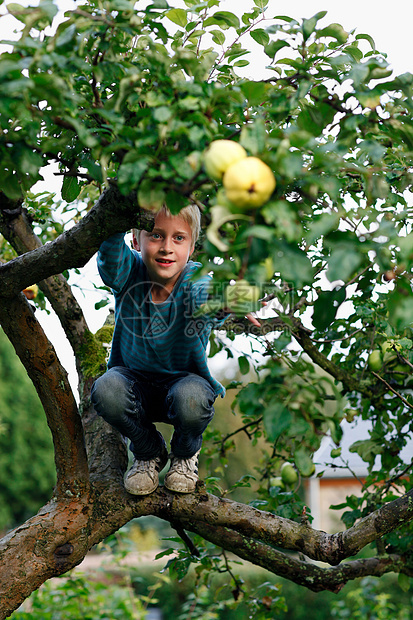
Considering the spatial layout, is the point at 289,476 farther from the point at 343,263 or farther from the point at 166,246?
the point at 343,263

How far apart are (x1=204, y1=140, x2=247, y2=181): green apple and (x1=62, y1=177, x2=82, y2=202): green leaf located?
2.19 feet

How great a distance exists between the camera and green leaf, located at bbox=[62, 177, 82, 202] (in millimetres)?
1371

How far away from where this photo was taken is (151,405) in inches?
72.1

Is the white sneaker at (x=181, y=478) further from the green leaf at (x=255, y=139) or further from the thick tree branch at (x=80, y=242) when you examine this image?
the green leaf at (x=255, y=139)

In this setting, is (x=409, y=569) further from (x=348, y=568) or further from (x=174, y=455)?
(x=174, y=455)

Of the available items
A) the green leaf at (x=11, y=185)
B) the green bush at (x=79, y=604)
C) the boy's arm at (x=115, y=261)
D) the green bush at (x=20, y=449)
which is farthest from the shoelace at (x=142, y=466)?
the green bush at (x=20, y=449)

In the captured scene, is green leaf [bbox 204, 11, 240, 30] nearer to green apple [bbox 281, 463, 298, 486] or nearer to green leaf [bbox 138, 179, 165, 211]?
green leaf [bbox 138, 179, 165, 211]

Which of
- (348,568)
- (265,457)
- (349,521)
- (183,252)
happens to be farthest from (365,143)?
(265,457)

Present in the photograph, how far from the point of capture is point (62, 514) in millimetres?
1604

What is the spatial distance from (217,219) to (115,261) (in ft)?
2.69

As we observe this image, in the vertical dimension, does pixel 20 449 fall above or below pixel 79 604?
above

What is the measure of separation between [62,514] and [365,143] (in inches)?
48.1

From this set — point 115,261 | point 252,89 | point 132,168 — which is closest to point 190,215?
point 115,261
